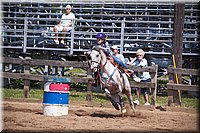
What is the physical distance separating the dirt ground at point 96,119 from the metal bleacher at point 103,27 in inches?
176

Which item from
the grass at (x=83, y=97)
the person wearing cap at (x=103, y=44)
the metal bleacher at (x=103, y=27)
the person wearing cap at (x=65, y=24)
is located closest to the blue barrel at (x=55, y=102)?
the person wearing cap at (x=103, y=44)

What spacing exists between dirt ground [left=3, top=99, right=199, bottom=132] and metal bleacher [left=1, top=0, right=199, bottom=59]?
447cm

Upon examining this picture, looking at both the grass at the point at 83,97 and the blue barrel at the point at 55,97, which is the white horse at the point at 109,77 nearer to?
the blue barrel at the point at 55,97

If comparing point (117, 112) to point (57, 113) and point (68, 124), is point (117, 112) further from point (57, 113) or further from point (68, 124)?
point (68, 124)

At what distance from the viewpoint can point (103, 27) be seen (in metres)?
17.9

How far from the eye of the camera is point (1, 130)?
834cm

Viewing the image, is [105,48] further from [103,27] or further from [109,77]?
[103,27]

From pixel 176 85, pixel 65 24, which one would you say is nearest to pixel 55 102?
pixel 176 85

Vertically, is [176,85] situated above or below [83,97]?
above

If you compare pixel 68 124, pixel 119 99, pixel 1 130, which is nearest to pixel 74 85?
pixel 119 99

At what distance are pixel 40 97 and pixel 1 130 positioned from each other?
7004 mm

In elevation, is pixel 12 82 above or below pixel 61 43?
below

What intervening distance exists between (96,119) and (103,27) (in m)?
7.65

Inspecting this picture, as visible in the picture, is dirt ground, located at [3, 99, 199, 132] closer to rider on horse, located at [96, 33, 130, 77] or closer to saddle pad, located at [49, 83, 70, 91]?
saddle pad, located at [49, 83, 70, 91]
